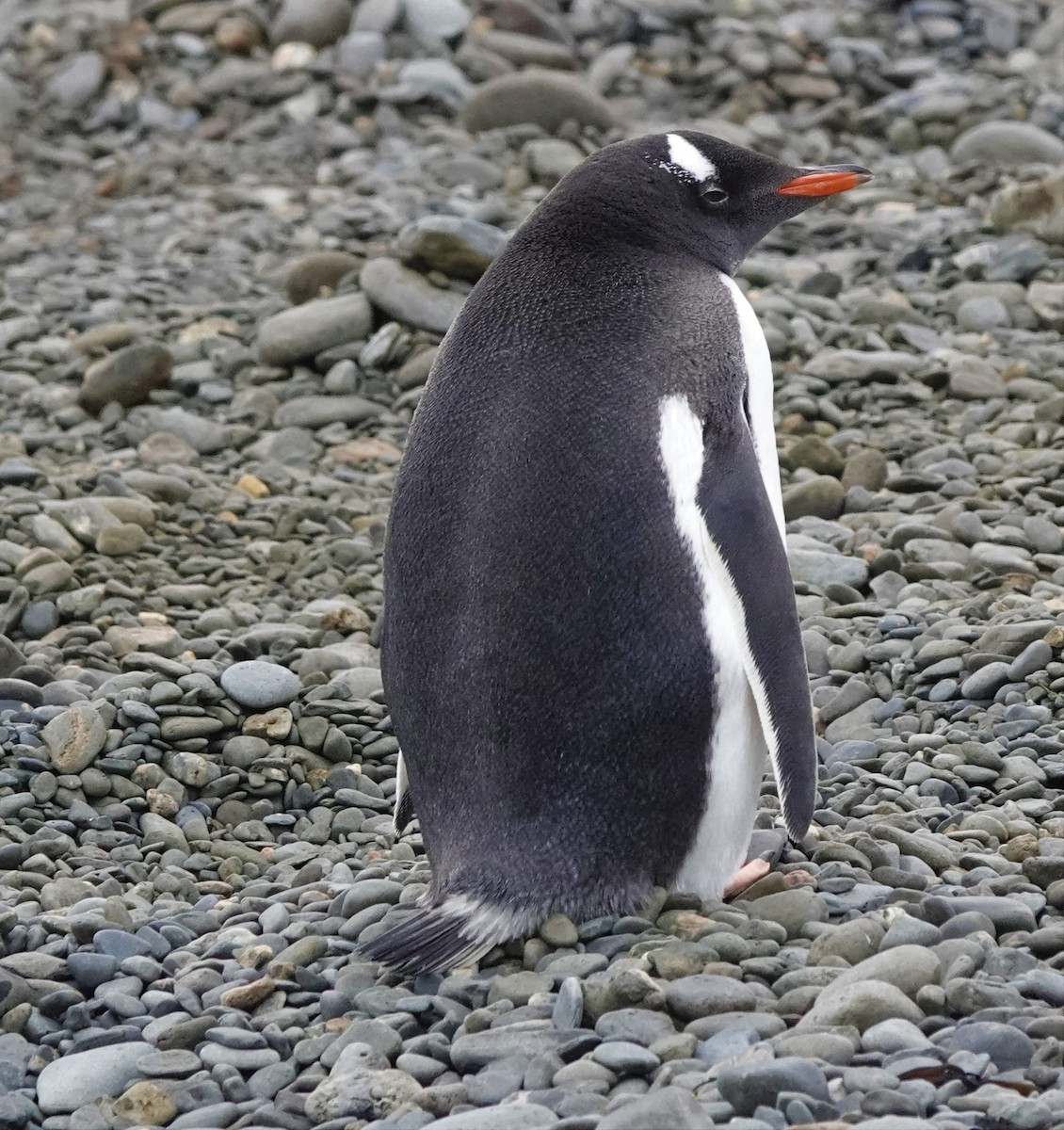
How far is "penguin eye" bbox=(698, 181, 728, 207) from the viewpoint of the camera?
13.0ft

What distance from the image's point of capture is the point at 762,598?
346 cm

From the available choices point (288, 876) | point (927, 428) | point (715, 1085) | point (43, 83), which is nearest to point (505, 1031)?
point (715, 1085)

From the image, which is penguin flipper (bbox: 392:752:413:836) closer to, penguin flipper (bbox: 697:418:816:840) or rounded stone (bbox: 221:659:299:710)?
penguin flipper (bbox: 697:418:816:840)

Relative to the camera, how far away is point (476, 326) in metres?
3.60

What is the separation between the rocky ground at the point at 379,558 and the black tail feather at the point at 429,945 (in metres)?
0.05

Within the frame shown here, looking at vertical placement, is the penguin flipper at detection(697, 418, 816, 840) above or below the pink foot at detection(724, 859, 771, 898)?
above

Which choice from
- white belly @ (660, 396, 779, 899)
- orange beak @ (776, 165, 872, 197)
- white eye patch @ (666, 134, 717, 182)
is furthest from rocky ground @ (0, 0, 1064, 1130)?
white eye patch @ (666, 134, 717, 182)

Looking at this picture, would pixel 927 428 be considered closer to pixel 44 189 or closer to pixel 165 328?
pixel 165 328

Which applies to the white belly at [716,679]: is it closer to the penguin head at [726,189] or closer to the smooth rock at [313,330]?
the penguin head at [726,189]

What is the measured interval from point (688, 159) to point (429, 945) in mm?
1728

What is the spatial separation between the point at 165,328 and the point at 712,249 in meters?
4.64

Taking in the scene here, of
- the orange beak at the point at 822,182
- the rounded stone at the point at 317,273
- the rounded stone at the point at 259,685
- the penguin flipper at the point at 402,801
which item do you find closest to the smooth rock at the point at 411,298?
the rounded stone at the point at 317,273

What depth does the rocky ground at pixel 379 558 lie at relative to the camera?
2.95m

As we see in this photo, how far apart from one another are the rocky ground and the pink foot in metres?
0.05
